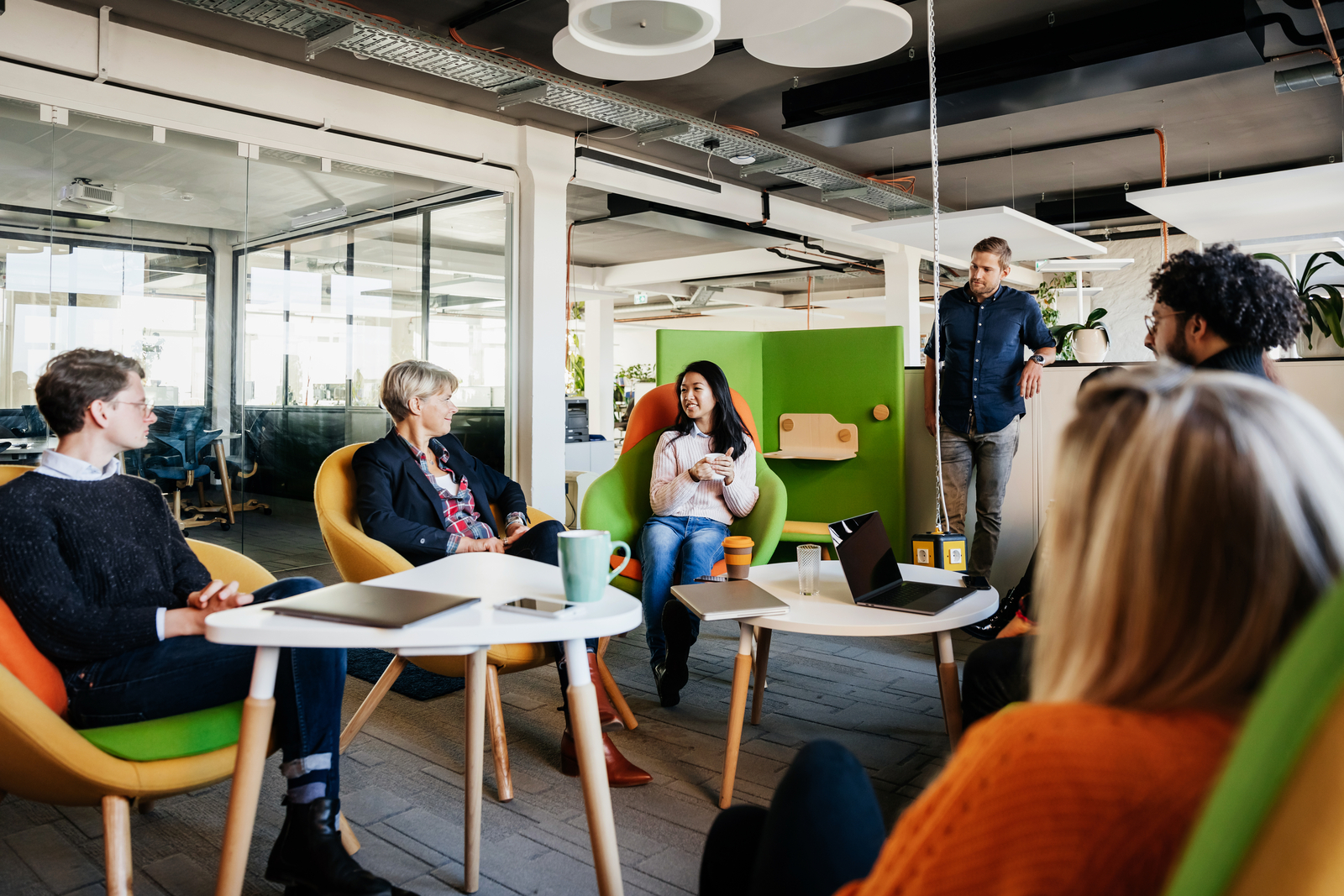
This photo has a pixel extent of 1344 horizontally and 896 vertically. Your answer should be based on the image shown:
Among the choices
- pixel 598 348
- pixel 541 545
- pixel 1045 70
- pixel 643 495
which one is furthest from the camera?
pixel 598 348

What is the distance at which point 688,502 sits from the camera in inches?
143

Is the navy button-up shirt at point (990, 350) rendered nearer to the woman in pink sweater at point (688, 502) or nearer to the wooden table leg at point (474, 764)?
the woman in pink sweater at point (688, 502)

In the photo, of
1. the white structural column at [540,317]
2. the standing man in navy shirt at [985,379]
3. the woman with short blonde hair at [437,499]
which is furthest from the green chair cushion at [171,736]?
the white structural column at [540,317]

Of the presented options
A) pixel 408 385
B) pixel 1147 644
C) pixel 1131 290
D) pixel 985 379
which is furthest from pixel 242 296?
pixel 1131 290

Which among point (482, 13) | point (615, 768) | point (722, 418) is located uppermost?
point (482, 13)

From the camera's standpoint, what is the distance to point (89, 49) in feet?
13.9

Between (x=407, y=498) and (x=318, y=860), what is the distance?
1.33 metres

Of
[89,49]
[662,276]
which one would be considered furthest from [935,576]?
[662,276]

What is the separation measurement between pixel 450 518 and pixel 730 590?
42.0 inches

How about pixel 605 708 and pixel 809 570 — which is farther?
pixel 605 708

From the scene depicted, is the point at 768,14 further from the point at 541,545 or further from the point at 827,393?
the point at 827,393

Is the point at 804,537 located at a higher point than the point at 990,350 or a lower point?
lower

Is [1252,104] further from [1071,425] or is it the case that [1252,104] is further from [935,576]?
[1071,425]

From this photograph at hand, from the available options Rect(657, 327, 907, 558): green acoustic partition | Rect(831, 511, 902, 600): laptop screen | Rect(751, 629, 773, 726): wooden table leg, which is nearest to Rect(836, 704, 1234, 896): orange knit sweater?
Rect(831, 511, 902, 600): laptop screen
